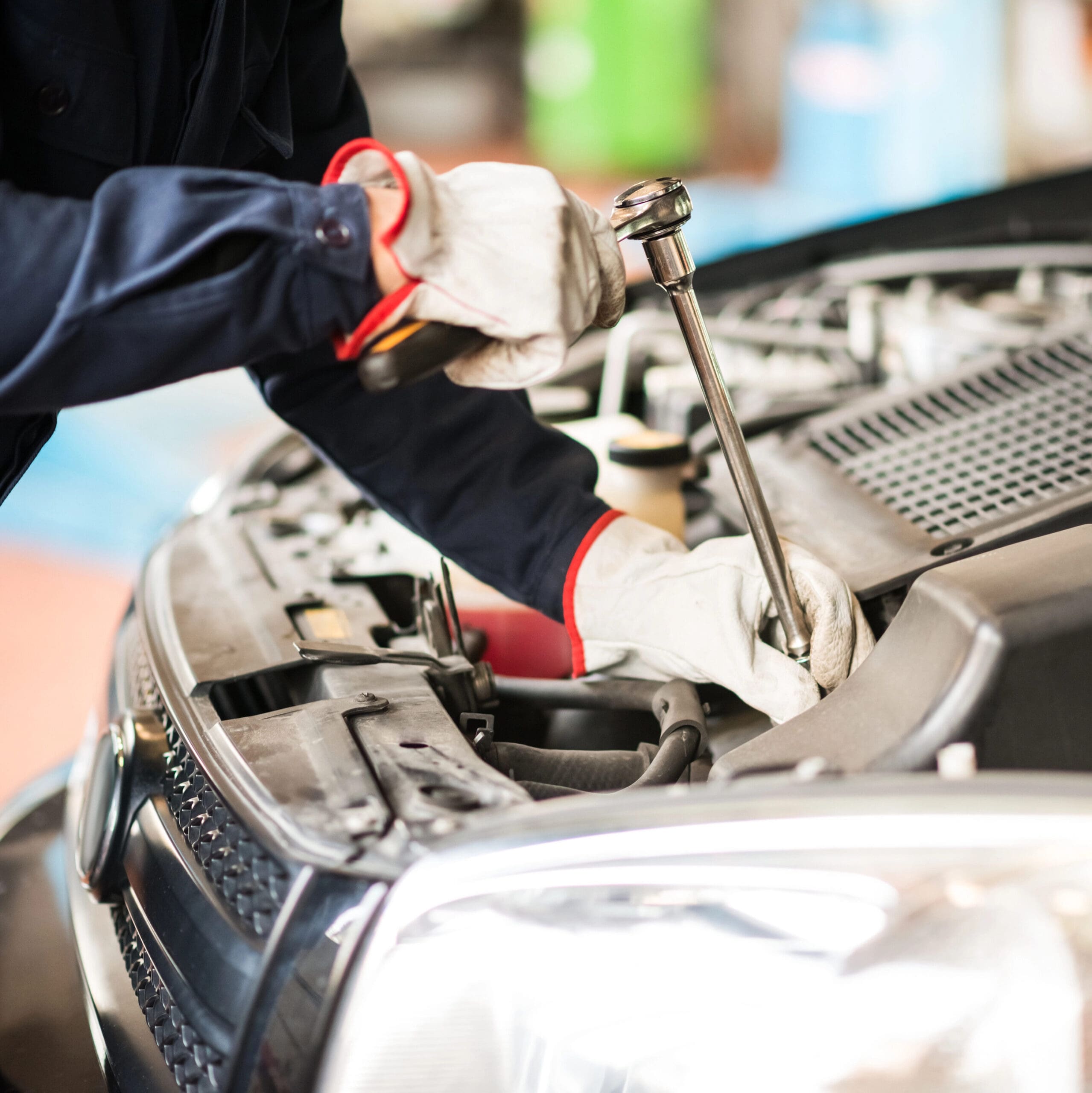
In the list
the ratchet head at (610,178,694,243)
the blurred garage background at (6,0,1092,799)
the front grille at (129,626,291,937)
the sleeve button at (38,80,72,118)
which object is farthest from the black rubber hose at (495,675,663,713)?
the blurred garage background at (6,0,1092,799)

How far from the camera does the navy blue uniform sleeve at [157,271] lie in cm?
73

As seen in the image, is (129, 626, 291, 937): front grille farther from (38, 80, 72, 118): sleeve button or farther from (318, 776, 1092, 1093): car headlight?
(38, 80, 72, 118): sleeve button

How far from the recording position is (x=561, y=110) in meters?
6.65

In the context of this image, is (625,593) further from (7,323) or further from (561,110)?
(561,110)

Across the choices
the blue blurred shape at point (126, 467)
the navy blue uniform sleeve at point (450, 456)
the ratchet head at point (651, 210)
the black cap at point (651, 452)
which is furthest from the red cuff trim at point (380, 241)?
the blue blurred shape at point (126, 467)

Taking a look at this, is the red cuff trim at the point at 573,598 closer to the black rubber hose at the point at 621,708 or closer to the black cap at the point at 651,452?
the black rubber hose at the point at 621,708

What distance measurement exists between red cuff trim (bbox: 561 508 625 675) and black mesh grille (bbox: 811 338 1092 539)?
0.32 metres

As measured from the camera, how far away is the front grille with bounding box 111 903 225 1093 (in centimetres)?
72

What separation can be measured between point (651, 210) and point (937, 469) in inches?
19.4

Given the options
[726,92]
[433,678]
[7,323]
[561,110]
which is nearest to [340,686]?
[433,678]

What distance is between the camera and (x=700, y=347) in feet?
2.93

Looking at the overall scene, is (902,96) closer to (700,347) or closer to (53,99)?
(700,347)

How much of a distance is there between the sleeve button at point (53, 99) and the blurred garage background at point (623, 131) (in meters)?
1.39

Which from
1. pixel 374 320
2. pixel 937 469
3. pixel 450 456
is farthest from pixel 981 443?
pixel 374 320
